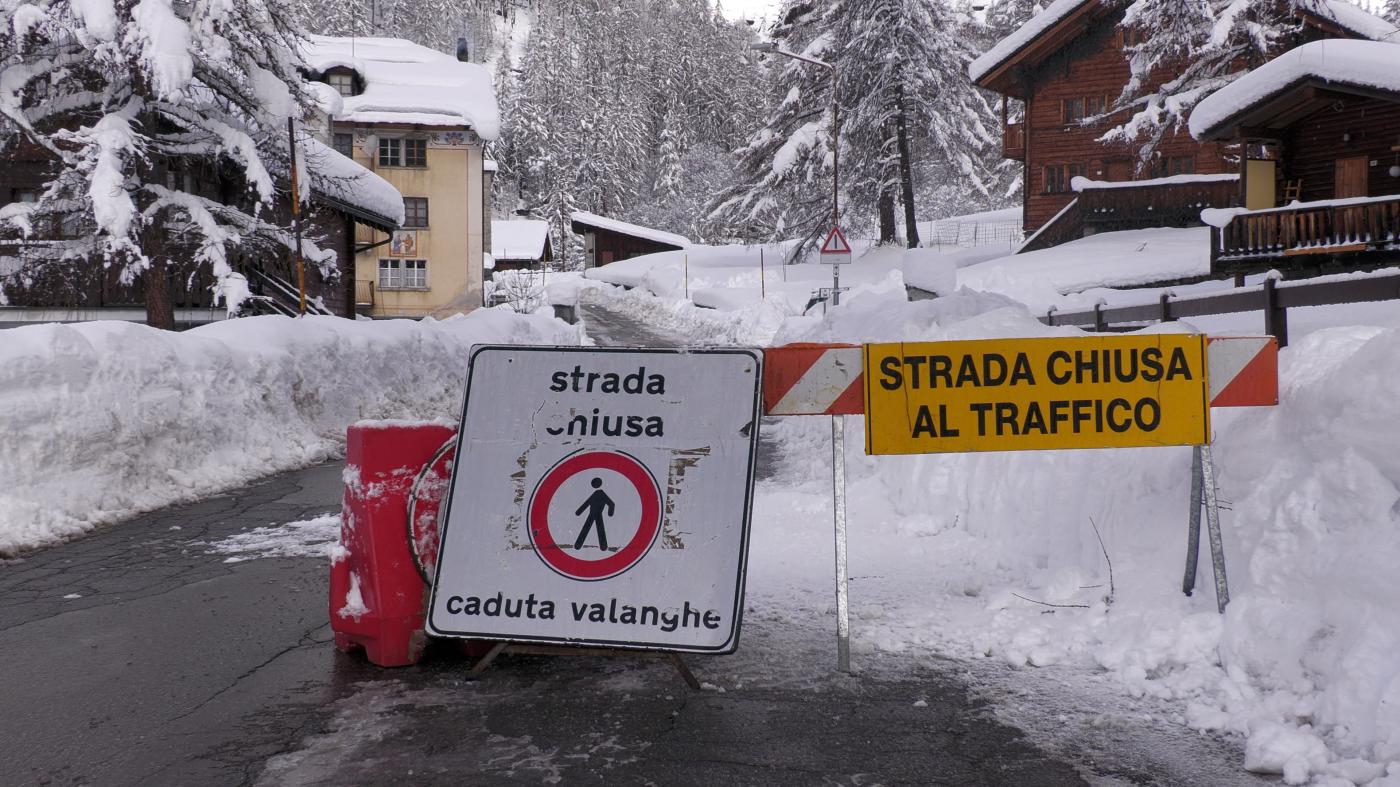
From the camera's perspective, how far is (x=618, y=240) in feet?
242

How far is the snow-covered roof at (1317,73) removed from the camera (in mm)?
22172

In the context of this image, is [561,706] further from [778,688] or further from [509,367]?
[509,367]

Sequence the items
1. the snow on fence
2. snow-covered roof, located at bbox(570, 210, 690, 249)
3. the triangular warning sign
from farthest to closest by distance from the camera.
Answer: snow-covered roof, located at bbox(570, 210, 690, 249) < the snow on fence < the triangular warning sign

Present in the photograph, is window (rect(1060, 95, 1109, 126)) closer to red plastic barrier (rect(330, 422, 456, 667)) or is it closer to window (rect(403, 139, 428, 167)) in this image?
window (rect(403, 139, 428, 167))

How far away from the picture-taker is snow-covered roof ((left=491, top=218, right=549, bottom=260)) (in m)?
70.3

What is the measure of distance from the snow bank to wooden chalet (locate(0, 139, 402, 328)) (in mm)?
5222

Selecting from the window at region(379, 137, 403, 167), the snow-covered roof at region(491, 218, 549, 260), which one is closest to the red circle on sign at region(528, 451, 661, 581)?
the window at region(379, 137, 403, 167)

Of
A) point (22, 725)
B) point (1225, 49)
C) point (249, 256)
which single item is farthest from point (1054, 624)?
point (1225, 49)

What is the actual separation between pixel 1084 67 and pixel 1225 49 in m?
10.6

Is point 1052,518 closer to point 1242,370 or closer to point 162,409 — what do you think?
point 1242,370

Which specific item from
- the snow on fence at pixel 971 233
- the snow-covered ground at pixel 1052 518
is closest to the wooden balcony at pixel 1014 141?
the snow on fence at pixel 971 233

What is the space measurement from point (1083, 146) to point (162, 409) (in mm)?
36943

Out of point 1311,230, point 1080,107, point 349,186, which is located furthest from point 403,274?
point 1311,230

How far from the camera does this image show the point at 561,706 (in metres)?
4.12
